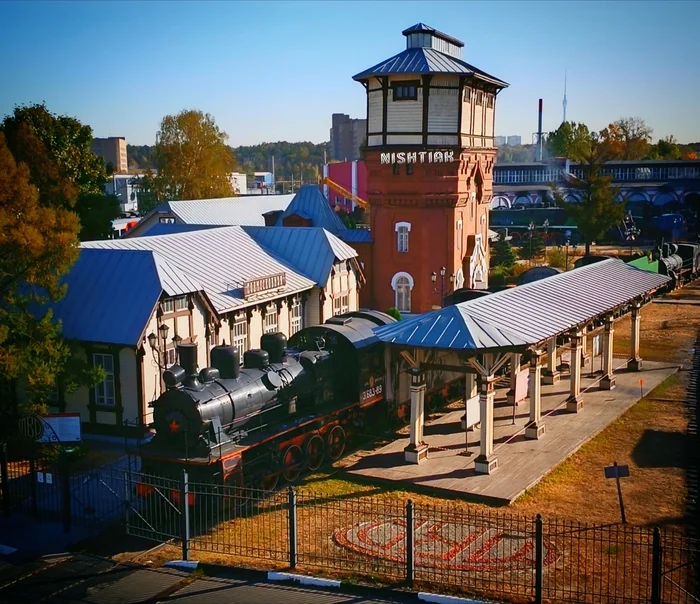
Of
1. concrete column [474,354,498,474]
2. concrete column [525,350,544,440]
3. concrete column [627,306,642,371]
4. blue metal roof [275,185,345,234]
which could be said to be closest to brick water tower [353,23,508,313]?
blue metal roof [275,185,345,234]

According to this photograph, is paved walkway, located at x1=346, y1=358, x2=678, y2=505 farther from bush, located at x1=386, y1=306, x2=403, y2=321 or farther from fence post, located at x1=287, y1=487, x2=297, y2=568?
bush, located at x1=386, y1=306, x2=403, y2=321

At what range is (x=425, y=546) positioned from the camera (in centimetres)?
1689

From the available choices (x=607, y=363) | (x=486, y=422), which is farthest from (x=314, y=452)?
(x=607, y=363)

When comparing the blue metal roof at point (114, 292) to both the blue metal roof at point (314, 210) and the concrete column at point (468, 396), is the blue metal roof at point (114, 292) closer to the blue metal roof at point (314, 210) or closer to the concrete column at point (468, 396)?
the concrete column at point (468, 396)

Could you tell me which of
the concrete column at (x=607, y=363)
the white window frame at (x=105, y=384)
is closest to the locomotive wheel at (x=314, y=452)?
the white window frame at (x=105, y=384)

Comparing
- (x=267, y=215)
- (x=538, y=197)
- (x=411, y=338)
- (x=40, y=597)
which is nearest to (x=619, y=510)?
(x=411, y=338)

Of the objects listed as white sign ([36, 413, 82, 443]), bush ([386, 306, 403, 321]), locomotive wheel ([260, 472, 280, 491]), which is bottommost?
locomotive wheel ([260, 472, 280, 491])

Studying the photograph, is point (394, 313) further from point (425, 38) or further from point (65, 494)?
point (65, 494)

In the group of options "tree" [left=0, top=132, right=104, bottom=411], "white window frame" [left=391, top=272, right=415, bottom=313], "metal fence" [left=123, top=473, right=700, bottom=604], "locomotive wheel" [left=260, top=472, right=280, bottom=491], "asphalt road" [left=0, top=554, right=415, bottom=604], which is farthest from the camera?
"white window frame" [left=391, top=272, right=415, bottom=313]

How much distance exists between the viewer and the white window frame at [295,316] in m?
34.0

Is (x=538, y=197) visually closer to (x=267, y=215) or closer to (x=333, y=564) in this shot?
(x=267, y=215)

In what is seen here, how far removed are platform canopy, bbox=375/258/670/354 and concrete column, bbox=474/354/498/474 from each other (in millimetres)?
761

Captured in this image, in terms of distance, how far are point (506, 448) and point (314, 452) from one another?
5437mm

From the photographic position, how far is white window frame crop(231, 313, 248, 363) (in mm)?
30094
